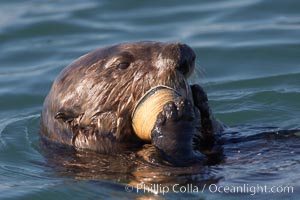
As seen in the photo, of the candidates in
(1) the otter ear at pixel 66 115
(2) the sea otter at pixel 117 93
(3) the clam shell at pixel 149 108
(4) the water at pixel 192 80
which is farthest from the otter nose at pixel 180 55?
(1) the otter ear at pixel 66 115

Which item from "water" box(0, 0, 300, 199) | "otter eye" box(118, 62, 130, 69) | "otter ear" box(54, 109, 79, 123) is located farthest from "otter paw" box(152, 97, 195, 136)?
"otter ear" box(54, 109, 79, 123)

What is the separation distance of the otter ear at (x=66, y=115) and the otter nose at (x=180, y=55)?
795 mm

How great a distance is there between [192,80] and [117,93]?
649 mm

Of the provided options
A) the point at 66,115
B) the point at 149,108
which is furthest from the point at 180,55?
the point at 66,115

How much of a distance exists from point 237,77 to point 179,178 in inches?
134

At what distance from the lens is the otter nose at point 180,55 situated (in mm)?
5906

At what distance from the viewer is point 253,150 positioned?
6238 millimetres

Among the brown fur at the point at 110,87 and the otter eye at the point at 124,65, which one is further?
the otter eye at the point at 124,65

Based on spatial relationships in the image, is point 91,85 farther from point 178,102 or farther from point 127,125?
point 178,102

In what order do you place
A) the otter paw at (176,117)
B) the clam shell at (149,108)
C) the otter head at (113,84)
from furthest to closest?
1. the otter head at (113,84)
2. the clam shell at (149,108)
3. the otter paw at (176,117)

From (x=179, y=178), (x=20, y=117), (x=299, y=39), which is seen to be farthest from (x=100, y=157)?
(x=299, y=39)

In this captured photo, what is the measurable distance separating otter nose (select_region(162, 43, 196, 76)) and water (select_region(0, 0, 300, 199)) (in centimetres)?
29

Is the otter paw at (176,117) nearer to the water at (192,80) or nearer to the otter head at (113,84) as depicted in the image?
the otter head at (113,84)

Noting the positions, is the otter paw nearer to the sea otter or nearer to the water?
the sea otter
